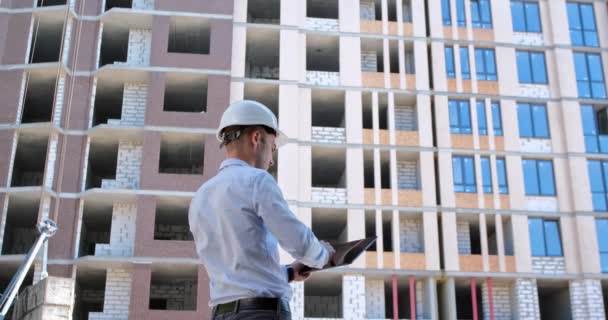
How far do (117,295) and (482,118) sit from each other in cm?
1698

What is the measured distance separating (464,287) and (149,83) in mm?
15788

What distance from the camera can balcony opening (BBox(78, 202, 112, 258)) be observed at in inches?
1265

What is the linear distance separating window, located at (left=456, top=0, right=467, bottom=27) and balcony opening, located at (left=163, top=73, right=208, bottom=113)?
11853 millimetres

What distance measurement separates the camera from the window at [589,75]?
Answer: 35375 mm

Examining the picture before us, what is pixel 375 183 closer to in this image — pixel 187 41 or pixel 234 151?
pixel 187 41

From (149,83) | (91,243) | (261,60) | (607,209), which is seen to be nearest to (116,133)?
(149,83)

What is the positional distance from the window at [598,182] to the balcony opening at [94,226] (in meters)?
20.1

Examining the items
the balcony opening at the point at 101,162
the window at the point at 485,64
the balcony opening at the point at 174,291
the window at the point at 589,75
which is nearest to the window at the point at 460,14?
the window at the point at 485,64

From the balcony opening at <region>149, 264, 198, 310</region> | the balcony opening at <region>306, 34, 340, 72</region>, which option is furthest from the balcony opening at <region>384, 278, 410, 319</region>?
the balcony opening at <region>306, 34, 340, 72</region>

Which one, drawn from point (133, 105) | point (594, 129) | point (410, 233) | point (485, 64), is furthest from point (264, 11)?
point (594, 129)

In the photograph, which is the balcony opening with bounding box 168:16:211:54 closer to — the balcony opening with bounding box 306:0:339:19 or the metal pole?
the balcony opening with bounding box 306:0:339:19

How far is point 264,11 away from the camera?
3703 cm

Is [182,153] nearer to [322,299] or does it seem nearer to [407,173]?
[322,299]

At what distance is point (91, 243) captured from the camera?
34.3 m
